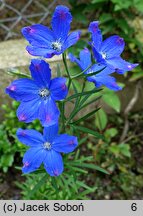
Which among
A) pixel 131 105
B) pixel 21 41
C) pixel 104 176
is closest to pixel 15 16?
pixel 21 41

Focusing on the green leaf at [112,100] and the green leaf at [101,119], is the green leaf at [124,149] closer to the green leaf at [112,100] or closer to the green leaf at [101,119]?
the green leaf at [101,119]

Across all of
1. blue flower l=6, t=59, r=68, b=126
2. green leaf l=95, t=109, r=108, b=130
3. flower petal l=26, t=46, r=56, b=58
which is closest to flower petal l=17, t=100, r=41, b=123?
blue flower l=6, t=59, r=68, b=126

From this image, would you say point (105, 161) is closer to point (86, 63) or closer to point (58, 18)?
point (86, 63)

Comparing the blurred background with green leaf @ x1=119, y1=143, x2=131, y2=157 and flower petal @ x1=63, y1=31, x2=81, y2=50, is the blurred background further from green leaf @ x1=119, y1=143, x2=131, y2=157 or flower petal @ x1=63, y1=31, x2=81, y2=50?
flower petal @ x1=63, y1=31, x2=81, y2=50

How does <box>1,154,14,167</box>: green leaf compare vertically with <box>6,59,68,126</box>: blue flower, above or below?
above

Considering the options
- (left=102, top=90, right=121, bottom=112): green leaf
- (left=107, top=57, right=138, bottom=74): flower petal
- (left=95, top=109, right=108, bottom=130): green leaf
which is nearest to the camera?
(left=107, top=57, right=138, bottom=74): flower petal

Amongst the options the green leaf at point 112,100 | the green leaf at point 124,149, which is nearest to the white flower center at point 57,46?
the green leaf at point 112,100

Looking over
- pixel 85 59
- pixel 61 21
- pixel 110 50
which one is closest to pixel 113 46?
pixel 110 50

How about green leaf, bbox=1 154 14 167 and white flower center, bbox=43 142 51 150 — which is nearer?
white flower center, bbox=43 142 51 150
